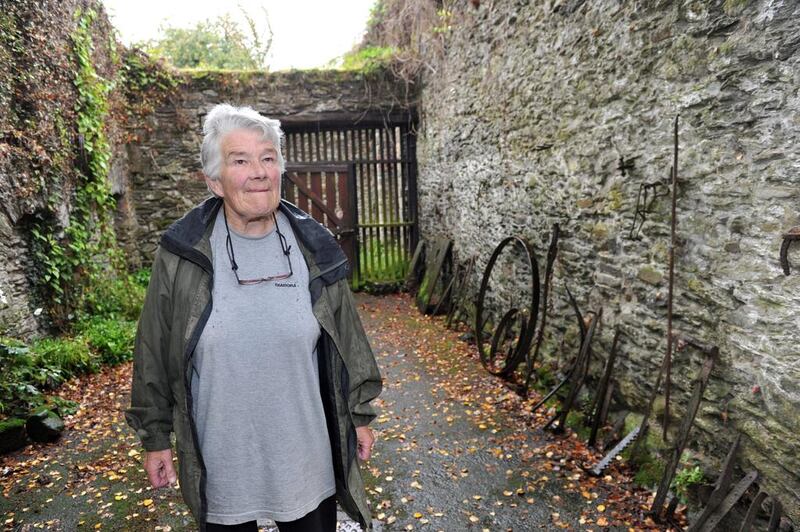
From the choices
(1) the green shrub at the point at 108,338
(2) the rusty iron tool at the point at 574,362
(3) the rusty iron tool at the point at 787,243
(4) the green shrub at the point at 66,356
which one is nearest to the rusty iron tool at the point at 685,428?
(3) the rusty iron tool at the point at 787,243

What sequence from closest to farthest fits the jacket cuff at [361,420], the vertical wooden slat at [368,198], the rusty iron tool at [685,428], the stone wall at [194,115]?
the jacket cuff at [361,420] → the rusty iron tool at [685,428] → the stone wall at [194,115] → the vertical wooden slat at [368,198]

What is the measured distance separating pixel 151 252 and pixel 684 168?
27.0 feet

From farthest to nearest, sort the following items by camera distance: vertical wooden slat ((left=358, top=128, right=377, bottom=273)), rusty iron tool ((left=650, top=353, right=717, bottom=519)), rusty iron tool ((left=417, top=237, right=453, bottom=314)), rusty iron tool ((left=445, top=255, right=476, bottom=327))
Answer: vertical wooden slat ((left=358, top=128, right=377, bottom=273)) < rusty iron tool ((left=417, top=237, right=453, bottom=314)) < rusty iron tool ((left=445, top=255, right=476, bottom=327)) < rusty iron tool ((left=650, top=353, right=717, bottom=519))

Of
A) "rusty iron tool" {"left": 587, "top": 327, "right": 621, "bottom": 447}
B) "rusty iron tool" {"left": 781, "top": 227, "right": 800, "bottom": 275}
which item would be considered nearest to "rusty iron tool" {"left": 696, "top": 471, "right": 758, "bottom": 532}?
"rusty iron tool" {"left": 781, "top": 227, "right": 800, "bottom": 275}

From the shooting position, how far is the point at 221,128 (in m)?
1.80

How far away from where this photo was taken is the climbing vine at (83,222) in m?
5.57

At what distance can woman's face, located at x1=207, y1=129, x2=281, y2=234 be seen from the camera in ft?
5.80

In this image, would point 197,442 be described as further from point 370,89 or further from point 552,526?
point 370,89

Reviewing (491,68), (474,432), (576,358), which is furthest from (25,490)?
(491,68)

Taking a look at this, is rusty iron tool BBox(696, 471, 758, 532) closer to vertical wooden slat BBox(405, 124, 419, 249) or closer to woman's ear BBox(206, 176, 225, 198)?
woman's ear BBox(206, 176, 225, 198)

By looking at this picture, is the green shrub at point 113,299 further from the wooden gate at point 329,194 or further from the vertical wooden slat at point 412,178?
the vertical wooden slat at point 412,178

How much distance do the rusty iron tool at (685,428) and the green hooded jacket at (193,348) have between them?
72.6 inches

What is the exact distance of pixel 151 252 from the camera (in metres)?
8.81

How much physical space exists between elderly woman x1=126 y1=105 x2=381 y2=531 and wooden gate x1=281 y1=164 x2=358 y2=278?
749 centimetres
